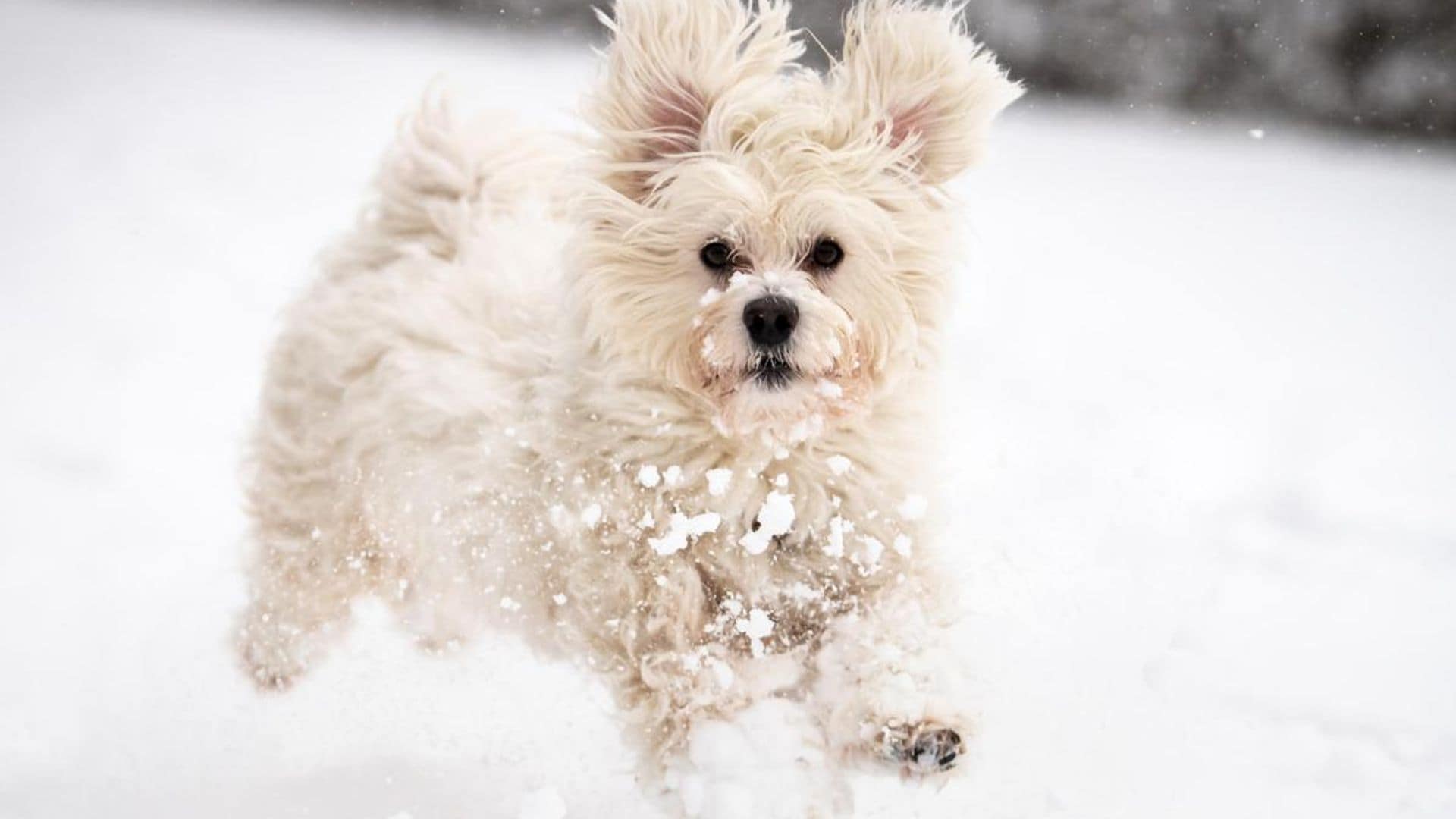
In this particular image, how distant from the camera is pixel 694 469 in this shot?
11.1 ft

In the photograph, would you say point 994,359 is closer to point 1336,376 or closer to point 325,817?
point 1336,376

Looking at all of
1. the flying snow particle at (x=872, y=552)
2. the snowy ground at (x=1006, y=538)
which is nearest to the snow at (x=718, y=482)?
the flying snow particle at (x=872, y=552)

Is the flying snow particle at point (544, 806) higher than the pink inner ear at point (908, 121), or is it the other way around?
the pink inner ear at point (908, 121)

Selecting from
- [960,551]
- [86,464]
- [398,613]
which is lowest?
[86,464]

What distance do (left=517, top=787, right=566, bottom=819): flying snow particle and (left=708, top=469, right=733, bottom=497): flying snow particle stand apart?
850mm

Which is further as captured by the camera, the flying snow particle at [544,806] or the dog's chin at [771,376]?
the flying snow particle at [544,806]

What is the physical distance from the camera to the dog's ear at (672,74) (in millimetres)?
3449

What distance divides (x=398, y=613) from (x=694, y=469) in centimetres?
148

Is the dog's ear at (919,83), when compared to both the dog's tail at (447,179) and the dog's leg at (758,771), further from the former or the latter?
the dog's leg at (758,771)

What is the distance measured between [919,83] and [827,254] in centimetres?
52

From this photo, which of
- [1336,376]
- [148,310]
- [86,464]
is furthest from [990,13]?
[86,464]

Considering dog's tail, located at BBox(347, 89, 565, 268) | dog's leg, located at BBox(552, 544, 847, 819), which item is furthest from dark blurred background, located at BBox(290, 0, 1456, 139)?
dog's leg, located at BBox(552, 544, 847, 819)

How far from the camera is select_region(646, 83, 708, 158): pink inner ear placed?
3504mm

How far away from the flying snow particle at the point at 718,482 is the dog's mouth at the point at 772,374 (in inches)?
10.4
